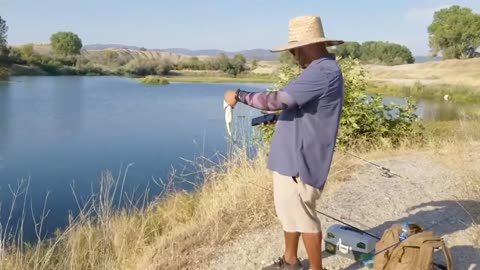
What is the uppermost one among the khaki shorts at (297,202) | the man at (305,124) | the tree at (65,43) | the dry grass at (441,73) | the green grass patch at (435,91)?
the tree at (65,43)

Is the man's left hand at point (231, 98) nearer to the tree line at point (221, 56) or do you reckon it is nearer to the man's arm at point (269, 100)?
the man's arm at point (269, 100)

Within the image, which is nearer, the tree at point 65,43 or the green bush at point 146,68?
the green bush at point 146,68

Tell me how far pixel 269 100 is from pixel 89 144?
11.3m

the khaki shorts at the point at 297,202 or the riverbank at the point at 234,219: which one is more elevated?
the khaki shorts at the point at 297,202

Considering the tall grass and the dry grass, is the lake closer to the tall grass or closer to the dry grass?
the tall grass

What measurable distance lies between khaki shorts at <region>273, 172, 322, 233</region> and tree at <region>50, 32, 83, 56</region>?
87.1 m

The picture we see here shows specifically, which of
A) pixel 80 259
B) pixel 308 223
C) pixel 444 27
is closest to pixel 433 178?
pixel 308 223

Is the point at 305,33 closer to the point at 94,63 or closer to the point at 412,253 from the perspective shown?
the point at 412,253

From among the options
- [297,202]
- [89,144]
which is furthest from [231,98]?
[89,144]

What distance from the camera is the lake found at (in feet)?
27.6

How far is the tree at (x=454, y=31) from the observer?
59.1m

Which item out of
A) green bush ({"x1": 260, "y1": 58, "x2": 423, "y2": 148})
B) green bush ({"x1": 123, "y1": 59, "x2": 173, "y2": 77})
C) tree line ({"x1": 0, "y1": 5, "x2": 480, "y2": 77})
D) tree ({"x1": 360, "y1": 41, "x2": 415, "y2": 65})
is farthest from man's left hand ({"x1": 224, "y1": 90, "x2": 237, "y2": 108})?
tree ({"x1": 360, "y1": 41, "x2": 415, "y2": 65})

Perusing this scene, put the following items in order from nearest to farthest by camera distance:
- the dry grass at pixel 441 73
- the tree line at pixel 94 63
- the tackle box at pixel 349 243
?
the tackle box at pixel 349 243, the dry grass at pixel 441 73, the tree line at pixel 94 63

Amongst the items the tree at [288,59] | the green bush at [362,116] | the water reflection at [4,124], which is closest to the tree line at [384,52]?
the water reflection at [4,124]
